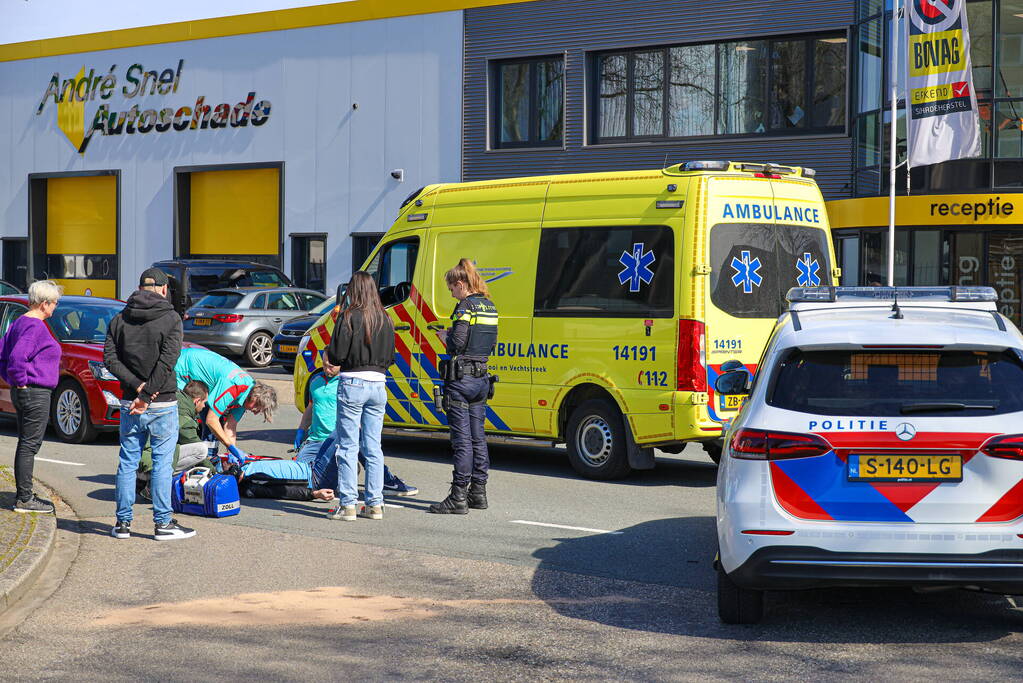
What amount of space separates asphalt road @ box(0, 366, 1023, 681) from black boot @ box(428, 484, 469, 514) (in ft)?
0.53

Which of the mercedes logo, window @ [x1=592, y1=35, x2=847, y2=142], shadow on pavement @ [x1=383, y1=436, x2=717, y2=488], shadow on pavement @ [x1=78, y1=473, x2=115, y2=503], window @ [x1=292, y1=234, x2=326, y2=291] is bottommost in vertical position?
shadow on pavement @ [x1=383, y1=436, x2=717, y2=488]

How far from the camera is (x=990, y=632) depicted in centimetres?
614

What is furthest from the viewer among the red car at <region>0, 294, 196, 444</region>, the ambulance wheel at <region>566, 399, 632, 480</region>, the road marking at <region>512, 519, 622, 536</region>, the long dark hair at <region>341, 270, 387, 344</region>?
the red car at <region>0, 294, 196, 444</region>

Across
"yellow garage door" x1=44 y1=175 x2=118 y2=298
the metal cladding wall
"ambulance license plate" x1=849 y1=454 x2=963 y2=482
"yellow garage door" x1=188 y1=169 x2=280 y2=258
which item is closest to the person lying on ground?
"ambulance license plate" x1=849 y1=454 x2=963 y2=482

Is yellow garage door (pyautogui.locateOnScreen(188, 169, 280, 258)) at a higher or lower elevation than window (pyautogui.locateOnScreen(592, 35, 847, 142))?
lower

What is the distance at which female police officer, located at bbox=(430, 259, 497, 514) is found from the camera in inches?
369

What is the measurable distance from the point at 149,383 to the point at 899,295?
14.8 feet

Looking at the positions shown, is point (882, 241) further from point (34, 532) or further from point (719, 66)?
point (34, 532)

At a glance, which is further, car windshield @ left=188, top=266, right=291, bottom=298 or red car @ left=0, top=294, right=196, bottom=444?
car windshield @ left=188, top=266, right=291, bottom=298

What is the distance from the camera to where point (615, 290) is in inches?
437

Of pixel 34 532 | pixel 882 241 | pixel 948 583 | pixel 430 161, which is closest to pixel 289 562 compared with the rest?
pixel 34 532

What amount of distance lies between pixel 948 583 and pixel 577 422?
233 inches

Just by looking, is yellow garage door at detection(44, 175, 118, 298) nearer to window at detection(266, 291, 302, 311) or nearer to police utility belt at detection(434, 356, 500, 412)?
window at detection(266, 291, 302, 311)

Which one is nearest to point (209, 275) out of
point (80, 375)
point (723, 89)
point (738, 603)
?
point (723, 89)
